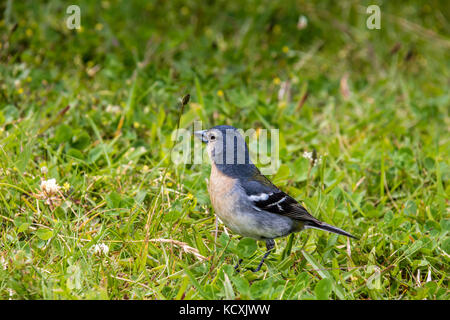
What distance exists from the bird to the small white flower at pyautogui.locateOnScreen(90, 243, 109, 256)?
723 mm

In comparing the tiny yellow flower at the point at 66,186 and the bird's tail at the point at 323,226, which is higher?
the tiny yellow flower at the point at 66,186

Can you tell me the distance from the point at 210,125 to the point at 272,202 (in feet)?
5.98

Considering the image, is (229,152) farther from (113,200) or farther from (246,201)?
(113,200)

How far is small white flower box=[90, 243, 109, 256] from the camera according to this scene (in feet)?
10.8

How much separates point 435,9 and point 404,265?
536cm

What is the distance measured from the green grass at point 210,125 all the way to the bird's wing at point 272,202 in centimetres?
22

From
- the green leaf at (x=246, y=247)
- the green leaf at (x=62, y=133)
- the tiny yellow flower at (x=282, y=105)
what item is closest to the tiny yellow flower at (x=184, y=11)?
the tiny yellow flower at (x=282, y=105)

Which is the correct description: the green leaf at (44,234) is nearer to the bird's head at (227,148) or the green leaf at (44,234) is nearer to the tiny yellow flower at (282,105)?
the bird's head at (227,148)

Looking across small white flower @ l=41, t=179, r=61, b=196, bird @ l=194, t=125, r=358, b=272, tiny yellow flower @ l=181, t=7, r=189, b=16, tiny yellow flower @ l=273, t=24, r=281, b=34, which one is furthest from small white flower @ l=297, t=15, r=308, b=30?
small white flower @ l=41, t=179, r=61, b=196

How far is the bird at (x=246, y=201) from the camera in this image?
3.43 meters

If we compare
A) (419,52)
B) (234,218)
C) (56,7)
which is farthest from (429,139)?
(56,7)

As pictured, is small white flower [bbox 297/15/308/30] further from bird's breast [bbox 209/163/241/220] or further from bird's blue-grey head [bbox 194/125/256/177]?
bird's breast [bbox 209/163/241/220]

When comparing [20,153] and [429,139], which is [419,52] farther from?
[20,153]
